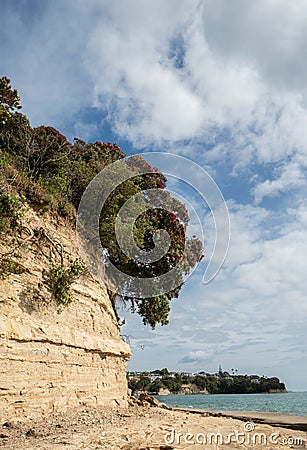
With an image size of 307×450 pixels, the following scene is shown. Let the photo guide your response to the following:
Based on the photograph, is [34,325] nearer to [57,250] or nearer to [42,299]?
[42,299]

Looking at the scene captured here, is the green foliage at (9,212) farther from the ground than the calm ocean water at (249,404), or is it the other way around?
the green foliage at (9,212)

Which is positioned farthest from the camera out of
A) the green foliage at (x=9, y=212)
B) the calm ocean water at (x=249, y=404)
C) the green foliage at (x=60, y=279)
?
the calm ocean water at (x=249, y=404)

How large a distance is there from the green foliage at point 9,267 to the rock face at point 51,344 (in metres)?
0.10

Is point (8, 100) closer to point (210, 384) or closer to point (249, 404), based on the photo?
point (249, 404)

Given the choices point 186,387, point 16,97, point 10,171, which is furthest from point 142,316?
point 186,387

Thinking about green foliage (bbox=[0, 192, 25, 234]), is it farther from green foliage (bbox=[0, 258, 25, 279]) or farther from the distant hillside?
the distant hillside

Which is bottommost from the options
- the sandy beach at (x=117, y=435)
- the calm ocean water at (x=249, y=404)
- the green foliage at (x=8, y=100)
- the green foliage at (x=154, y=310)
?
the sandy beach at (x=117, y=435)

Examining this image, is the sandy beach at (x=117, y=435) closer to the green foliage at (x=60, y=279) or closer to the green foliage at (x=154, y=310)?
the green foliage at (x=60, y=279)

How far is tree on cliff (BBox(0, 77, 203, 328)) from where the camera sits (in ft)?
43.3

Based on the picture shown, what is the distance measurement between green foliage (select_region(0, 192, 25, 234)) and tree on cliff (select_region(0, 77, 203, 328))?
1.21 meters

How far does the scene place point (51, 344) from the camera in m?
10.1

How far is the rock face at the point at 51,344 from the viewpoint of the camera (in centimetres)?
885

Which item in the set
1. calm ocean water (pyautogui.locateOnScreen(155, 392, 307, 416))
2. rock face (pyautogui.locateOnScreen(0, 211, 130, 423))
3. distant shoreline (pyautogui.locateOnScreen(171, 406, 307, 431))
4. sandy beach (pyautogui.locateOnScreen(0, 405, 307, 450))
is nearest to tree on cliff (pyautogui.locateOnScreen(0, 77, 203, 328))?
rock face (pyautogui.locateOnScreen(0, 211, 130, 423))

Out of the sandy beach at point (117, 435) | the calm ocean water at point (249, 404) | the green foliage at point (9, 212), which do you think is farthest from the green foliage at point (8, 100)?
the calm ocean water at point (249, 404)
